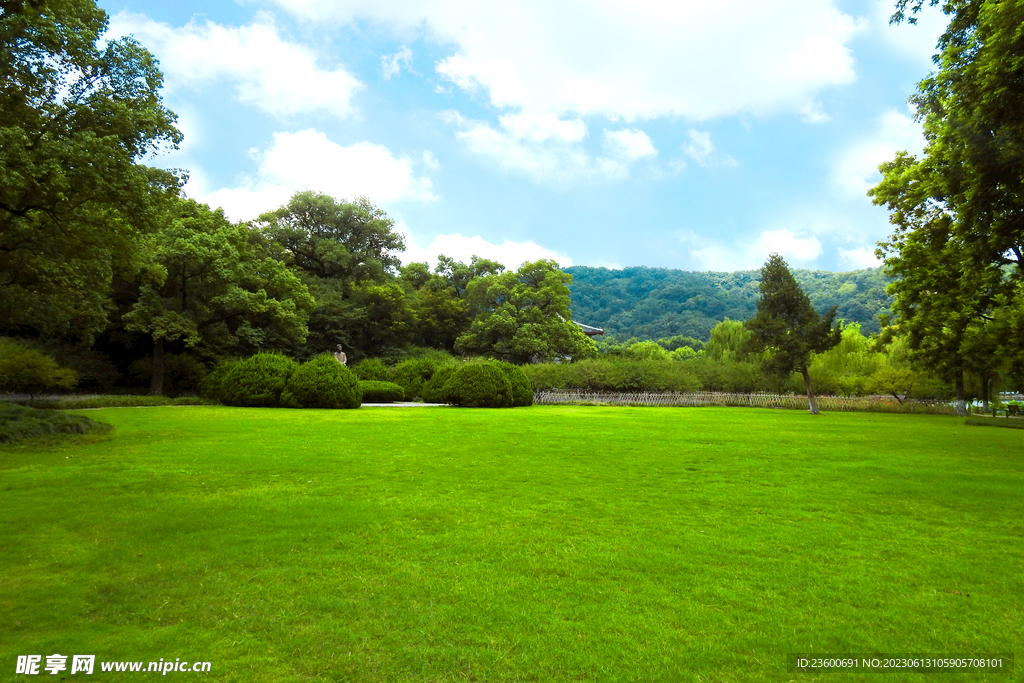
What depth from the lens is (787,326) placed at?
27.4 metres

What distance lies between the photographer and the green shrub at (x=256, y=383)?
1995 centimetres

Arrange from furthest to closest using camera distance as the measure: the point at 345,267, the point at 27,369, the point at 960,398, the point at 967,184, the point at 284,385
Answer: the point at 345,267
the point at 960,398
the point at 284,385
the point at 27,369
the point at 967,184

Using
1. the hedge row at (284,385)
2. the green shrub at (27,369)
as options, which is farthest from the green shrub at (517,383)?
the green shrub at (27,369)

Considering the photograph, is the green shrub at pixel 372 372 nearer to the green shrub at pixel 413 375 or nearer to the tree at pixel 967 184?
the green shrub at pixel 413 375

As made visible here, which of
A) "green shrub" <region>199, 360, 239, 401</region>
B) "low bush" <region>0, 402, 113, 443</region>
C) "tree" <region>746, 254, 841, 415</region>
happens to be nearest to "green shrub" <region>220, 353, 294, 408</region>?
"green shrub" <region>199, 360, 239, 401</region>

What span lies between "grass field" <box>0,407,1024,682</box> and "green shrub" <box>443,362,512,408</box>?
15134 millimetres

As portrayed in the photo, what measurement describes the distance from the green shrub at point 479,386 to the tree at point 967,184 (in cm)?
1528

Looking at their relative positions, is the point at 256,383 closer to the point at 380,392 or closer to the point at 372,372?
the point at 380,392

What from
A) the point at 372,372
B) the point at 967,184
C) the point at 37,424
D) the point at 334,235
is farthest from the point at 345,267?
the point at 967,184

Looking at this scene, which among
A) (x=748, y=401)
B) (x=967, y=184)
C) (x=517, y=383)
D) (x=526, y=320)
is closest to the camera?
(x=967, y=184)

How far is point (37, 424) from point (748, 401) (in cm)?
3269

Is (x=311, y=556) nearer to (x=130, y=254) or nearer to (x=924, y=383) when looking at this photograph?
(x=130, y=254)

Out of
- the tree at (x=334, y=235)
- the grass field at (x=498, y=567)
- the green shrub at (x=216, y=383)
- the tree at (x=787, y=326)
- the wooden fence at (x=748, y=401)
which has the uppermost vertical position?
the tree at (x=334, y=235)

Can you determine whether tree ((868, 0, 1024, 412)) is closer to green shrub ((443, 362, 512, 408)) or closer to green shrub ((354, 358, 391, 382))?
green shrub ((443, 362, 512, 408))
